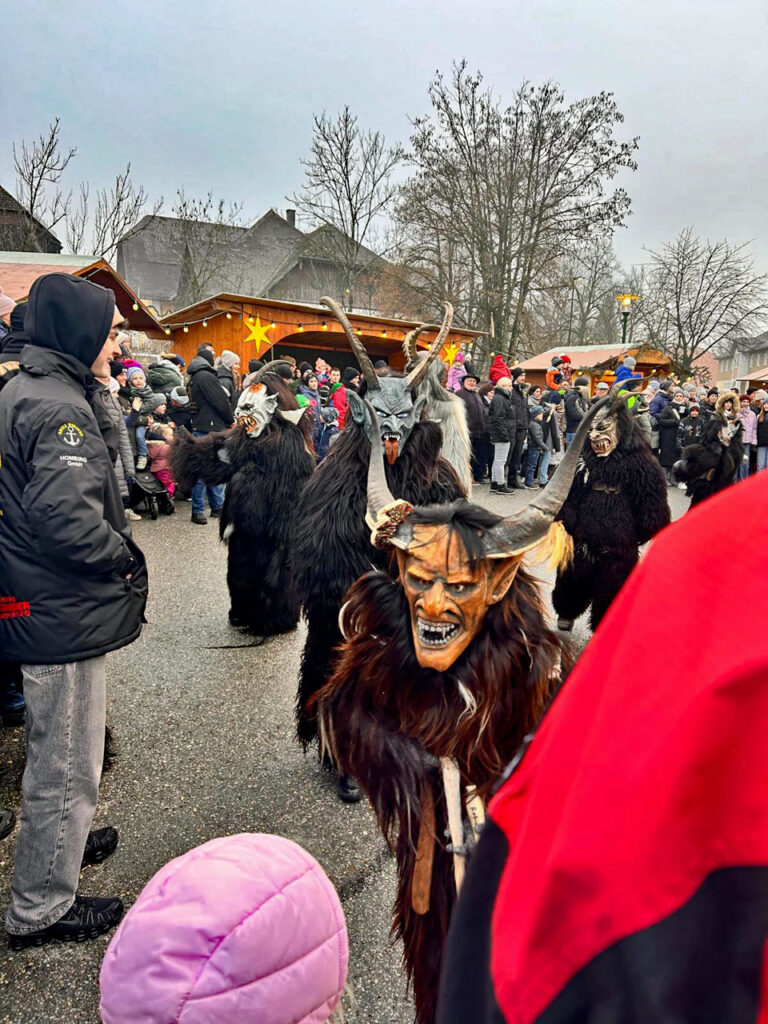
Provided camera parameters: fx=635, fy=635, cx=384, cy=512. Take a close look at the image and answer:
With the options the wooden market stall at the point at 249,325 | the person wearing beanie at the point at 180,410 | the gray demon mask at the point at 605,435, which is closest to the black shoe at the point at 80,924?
the gray demon mask at the point at 605,435

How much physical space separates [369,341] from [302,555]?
1768 cm

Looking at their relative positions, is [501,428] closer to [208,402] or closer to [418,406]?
[208,402]

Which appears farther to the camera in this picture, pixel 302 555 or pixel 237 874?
pixel 302 555

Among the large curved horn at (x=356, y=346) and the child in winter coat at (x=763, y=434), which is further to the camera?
the child in winter coat at (x=763, y=434)

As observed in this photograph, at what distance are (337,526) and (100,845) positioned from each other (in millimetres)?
1842

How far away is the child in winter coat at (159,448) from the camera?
8.94m

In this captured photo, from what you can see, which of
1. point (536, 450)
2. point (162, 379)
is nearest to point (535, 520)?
point (162, 379)

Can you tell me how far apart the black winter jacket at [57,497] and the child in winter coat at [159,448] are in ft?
22.4

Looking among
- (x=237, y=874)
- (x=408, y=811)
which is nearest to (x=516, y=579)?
(x=408, y=811)

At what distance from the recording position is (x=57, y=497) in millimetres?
2154

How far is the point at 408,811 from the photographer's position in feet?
5.92

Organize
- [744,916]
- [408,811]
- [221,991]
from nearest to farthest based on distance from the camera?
1. [744,916]
2. [221,991]
3. [408,811]

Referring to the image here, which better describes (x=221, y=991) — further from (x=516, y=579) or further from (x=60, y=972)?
(x=60, y=972)

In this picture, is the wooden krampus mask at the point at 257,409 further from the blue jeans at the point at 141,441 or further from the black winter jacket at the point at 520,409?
the black winter jacket at the point at 520,409
